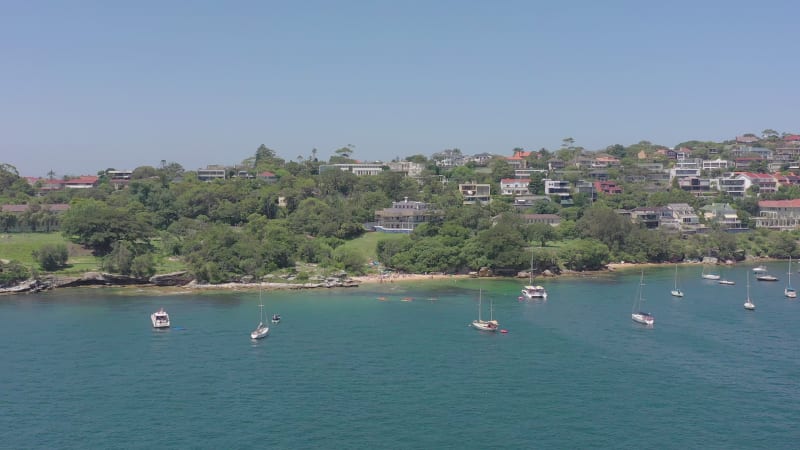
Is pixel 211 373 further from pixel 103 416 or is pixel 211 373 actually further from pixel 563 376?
pixel 563 376

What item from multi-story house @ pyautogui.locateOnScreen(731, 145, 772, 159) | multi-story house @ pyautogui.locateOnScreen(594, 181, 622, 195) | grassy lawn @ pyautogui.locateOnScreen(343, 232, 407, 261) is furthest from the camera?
multi-story house @ pyautogui.locateOnScreen(731, 145, 772, 159)

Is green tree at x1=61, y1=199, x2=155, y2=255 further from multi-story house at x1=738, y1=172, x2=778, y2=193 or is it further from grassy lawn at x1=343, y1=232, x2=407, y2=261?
multi-story house at x1=738, y1=172, x2=778, y2=193

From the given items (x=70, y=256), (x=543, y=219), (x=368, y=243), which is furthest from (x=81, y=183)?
(x=543, y=219)

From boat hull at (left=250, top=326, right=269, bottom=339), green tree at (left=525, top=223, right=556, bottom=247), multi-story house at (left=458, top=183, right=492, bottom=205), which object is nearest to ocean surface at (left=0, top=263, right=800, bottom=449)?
boat hull at (left=250, top=326, right=269, bottom=339)

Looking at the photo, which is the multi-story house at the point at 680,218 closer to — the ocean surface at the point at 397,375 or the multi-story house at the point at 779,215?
the multi-story house at the point at 779,215

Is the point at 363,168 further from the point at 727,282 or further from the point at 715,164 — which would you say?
the point at 727,282

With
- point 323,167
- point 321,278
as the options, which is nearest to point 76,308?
point 321,278
